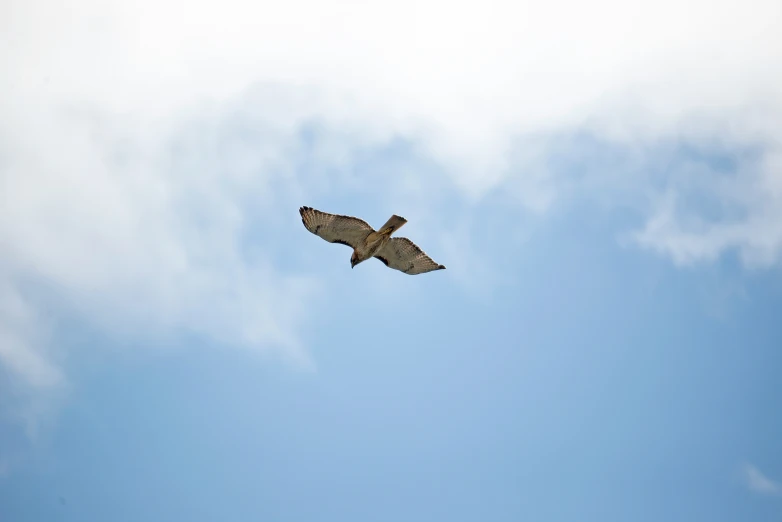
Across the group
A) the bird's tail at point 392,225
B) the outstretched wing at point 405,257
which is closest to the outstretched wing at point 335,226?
the bird's tail at point 392,225

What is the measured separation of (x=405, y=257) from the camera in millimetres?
21516

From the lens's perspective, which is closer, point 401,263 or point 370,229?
point 370,229

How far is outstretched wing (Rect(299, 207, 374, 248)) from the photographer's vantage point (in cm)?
1983

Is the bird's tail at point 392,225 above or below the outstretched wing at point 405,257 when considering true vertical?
below

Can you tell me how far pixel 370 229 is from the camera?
1998 centimetres

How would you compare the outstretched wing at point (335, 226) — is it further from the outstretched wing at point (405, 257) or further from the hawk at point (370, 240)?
the outstretched wing at point (405, 257)

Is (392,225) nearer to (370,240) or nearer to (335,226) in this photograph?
(370,240)

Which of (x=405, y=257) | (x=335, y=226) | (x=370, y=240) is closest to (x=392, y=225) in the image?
(x=370, y=240)

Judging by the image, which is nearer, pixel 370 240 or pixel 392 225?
pixel 392 225

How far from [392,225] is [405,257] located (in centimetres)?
216

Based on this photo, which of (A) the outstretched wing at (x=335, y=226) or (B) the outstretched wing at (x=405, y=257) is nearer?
(A) the outstretched wing at (x=335, y=226)

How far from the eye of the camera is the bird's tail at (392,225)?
63.6 ft

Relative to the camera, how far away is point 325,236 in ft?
68.0

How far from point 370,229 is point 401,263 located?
230cm
